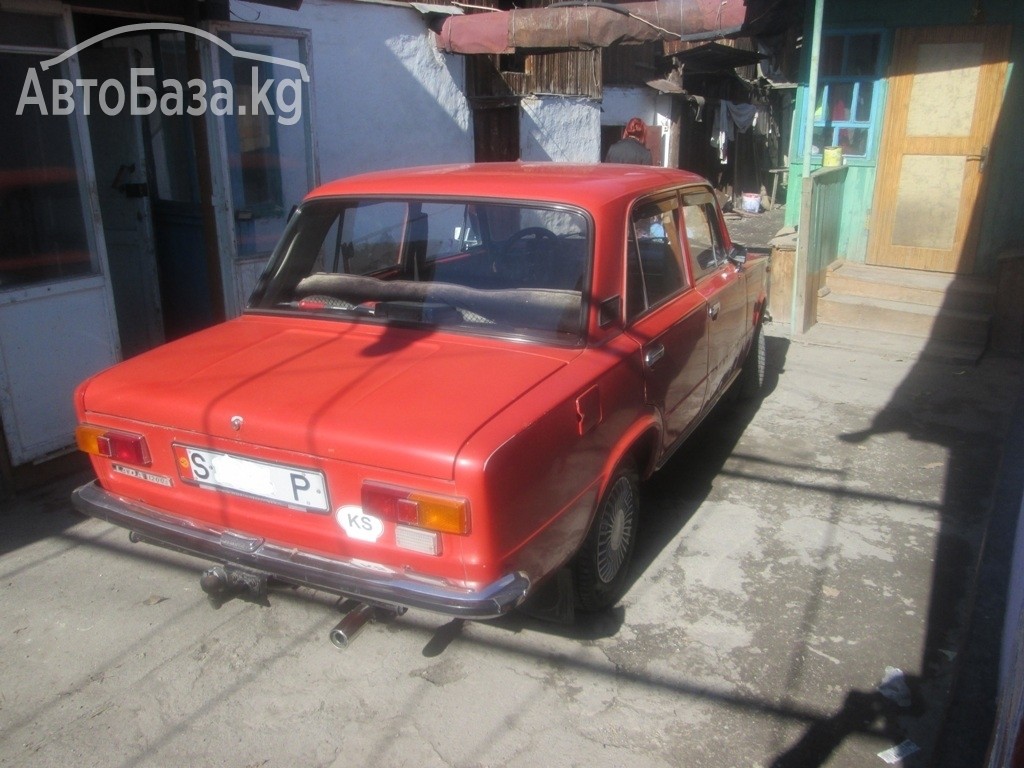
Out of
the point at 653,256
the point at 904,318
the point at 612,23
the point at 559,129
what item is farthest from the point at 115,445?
the point at 559,129

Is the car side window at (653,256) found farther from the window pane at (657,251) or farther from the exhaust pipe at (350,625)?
the exhaust pipe at (350,625)

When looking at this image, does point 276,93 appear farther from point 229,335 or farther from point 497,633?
point 497,633

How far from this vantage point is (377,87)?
8039 mm

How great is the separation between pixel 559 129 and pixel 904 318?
573 cm

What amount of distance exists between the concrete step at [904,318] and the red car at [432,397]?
397 cm

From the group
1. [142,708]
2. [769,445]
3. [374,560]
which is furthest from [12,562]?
[769,445]

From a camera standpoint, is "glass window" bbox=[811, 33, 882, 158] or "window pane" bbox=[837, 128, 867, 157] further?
"window pane" bbox=[837, 128, 867, 157]

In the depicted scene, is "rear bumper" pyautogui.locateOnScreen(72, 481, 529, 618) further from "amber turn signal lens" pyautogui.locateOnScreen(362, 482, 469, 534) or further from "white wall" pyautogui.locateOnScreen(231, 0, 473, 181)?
"white wall" pyautogui.locateOnScreen(231, 0, 473, 181)

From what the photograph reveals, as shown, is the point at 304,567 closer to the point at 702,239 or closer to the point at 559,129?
the point at 702,239

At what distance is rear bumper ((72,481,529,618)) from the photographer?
8.25 ft

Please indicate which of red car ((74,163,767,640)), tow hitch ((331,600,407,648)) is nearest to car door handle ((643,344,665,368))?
red car ((74,163,767,640))

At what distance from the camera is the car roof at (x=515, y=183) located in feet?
11.1

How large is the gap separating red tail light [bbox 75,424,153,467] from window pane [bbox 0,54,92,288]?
199cm

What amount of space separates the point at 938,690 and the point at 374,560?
2052mm
